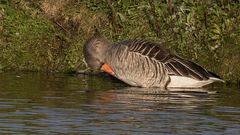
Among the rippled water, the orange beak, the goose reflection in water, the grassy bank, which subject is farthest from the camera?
the grassy bank

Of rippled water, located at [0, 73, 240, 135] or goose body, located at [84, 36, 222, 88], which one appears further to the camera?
goose body, located at [84, 36, 222, 88]

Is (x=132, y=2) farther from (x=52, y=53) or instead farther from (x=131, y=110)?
(x=131, y=110)

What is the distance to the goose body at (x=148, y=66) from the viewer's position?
1565 centimetres

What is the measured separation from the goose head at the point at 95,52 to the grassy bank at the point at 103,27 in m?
1.48

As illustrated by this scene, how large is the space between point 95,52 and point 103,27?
234 cm

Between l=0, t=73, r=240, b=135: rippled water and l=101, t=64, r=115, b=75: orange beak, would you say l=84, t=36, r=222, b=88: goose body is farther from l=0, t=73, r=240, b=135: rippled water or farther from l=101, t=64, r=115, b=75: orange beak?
l=0, t=73, r=240, b=135: rippled water

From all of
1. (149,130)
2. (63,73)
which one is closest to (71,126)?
(149,130)

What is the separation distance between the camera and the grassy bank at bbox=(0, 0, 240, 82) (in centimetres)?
1719

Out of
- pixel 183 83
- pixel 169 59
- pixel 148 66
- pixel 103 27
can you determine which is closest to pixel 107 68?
pixel 148 66

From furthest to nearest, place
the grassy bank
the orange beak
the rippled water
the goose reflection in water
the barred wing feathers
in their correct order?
the grassy bank < the orange beak < the barred wing feathers < the goose reflection in water < the rippled water

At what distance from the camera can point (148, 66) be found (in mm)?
15766

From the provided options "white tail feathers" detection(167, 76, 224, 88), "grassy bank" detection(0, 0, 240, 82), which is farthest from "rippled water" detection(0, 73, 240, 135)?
"grassy bank" detection(0, 0, 240, 82)

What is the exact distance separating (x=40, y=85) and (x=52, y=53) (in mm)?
2313

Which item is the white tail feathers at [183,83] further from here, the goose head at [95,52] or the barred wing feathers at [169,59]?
the goose head at [95,52]
